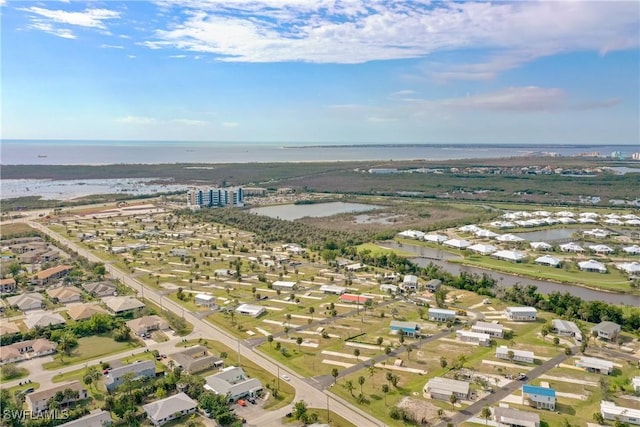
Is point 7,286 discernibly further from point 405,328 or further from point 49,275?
point 405,328

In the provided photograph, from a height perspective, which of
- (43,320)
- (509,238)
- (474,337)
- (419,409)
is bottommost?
(419,409)

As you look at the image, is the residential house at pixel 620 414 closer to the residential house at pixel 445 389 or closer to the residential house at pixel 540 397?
the residential house at pixel 540 397

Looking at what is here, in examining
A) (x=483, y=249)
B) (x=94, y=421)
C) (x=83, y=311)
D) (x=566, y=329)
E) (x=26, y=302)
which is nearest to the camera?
(x=94, y=421)

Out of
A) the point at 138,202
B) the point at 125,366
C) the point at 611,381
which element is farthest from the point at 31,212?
the point at 611,381

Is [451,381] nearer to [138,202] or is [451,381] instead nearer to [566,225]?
[566,225]

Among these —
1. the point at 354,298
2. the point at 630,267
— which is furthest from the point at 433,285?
the point at 630,267

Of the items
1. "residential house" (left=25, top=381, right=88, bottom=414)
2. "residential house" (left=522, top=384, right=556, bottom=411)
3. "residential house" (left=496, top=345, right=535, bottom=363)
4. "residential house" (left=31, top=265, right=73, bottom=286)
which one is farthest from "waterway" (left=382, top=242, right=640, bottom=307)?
"residential house" (left=31, top=265, right=73, bottom=286)

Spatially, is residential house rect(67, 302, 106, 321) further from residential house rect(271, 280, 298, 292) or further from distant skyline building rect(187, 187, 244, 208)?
distant skyline building rect(187, 187, 244, 208)

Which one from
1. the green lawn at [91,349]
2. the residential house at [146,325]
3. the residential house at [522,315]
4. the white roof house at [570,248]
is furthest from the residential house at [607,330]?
the green lawn at [91,349]
